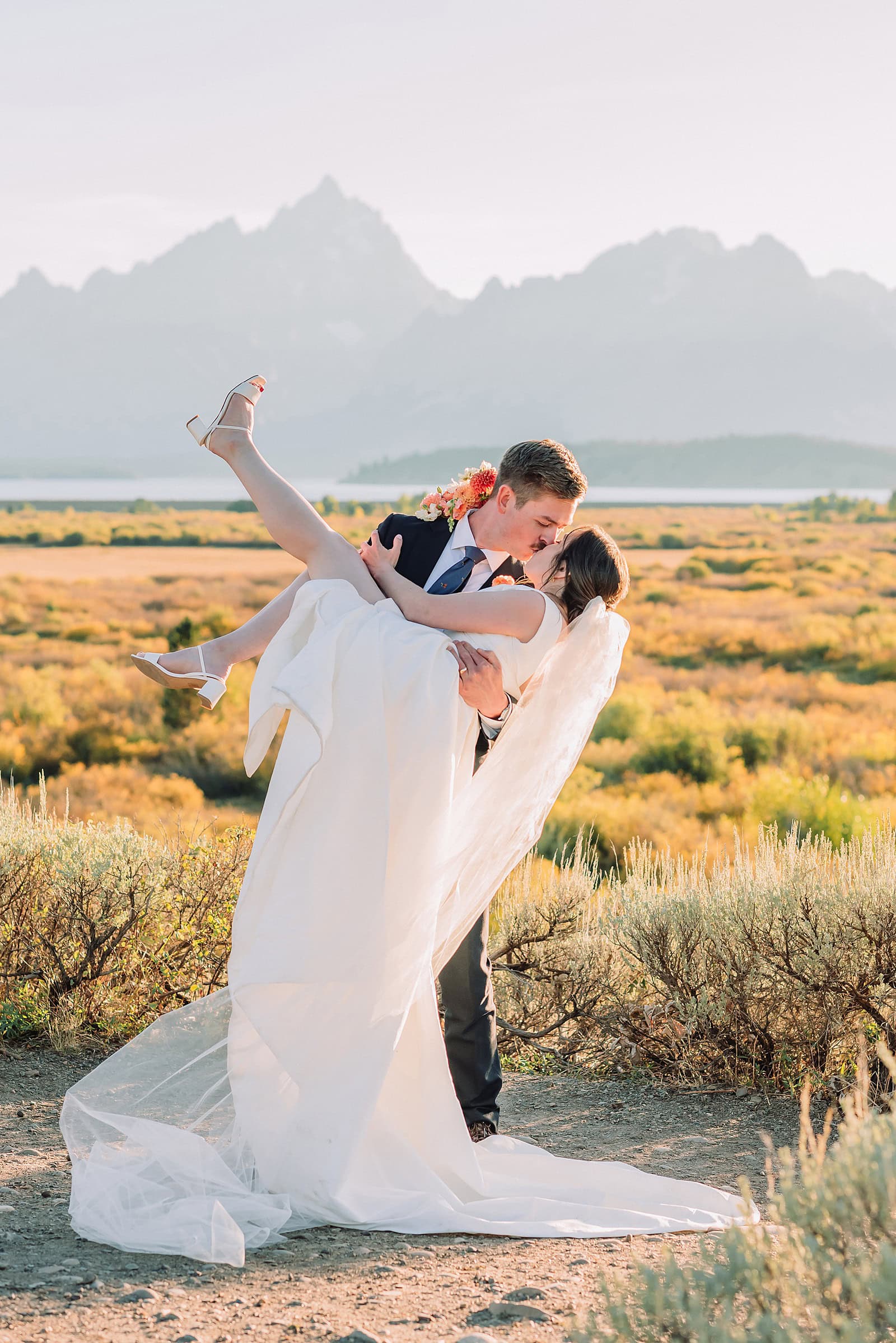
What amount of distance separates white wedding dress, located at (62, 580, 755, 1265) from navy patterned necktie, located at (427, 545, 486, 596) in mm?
281

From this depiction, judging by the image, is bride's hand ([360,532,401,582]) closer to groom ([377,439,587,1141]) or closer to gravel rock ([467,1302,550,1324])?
groom ([377,439,587,1141])

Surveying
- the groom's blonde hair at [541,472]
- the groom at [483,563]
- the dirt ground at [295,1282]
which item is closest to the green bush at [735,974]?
the dirt ground at [295,1282]

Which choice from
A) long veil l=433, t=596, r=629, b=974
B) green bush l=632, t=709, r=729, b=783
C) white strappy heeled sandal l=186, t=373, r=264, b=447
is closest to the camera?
long veil l=433, t=596, r=629, b=974

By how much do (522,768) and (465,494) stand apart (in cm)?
100

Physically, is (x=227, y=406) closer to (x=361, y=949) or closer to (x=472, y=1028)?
(x=361, y=949)

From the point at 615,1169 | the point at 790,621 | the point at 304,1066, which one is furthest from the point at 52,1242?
the point at 790,621

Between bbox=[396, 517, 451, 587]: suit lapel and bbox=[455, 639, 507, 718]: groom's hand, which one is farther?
bbox=[396, 517, 451, 587]: suit lapel

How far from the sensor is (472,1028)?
3.93 meters

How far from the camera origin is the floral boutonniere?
414 cm

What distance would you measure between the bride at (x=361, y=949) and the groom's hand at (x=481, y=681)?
5 centimetres

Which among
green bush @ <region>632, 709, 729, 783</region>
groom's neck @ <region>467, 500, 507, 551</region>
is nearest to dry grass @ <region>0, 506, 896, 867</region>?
green bush @ <region>632, 709, 729, 783</region>

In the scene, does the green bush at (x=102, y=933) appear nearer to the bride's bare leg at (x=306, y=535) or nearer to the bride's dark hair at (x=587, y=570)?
the bride's bare leg at (x=306, y=535)

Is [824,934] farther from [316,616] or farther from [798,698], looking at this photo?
[798,698]

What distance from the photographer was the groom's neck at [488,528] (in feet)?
12.9
